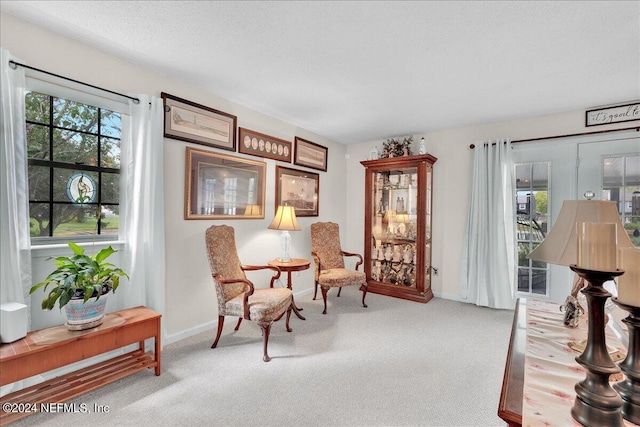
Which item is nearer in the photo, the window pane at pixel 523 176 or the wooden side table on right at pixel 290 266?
the wooden side table on right at pixel 290 266

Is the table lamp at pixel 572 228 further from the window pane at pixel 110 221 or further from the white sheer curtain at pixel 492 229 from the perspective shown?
the window pane at pixel 110 221

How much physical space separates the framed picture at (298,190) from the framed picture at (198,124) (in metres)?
0.86

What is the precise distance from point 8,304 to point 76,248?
1.52ft

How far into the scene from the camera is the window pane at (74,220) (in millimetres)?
2186

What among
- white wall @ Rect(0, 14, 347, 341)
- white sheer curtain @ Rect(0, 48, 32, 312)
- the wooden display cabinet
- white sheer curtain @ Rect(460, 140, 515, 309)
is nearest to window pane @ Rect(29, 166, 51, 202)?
white sheer curtain @ Rect(0, 48, 32, 312)

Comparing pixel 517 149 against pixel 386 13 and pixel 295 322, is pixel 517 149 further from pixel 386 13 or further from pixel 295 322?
pixel 295 322

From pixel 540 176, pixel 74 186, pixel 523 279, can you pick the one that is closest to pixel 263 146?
pixel 74 186

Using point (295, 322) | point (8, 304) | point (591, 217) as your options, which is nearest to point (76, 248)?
point (8, 304)

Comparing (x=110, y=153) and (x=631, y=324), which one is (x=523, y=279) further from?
(x=110, y=153)

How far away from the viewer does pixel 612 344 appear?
4.25ft

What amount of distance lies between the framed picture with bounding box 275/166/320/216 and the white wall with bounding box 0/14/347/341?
0.39 feet

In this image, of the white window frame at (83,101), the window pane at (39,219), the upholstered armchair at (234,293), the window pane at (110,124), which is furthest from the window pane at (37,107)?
the upholstered armchair at (234,293)

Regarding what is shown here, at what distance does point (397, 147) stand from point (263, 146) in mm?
2124

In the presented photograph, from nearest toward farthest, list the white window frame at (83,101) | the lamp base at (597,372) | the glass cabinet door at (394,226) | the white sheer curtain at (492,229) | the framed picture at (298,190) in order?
the lamp base at (597,372) → the white window frame at (83,101) → the white sheer curtain at (492,229) → the framed picture at (298,190) → the glass cabinet door at (394,226)
